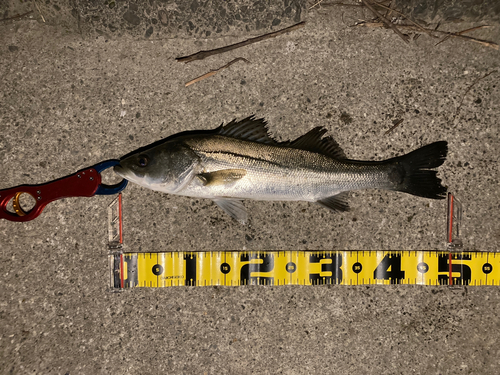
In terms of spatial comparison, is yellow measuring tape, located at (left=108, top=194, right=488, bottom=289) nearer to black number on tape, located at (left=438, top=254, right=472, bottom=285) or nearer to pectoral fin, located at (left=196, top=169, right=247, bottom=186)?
black number on tape, located at (left=438, top=254, right=472, bottom=285)

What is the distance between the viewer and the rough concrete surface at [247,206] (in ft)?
9.69

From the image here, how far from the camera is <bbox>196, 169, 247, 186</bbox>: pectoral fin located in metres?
2.59

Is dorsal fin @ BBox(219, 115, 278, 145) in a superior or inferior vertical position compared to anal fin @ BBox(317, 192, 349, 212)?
superior

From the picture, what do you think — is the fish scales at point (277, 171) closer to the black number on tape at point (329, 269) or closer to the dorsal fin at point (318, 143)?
the dorsal fin at point (318, 143)

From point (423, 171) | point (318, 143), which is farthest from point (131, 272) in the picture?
point (423, 171)

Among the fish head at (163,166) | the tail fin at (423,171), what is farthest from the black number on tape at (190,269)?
the tail fin at (423,171)

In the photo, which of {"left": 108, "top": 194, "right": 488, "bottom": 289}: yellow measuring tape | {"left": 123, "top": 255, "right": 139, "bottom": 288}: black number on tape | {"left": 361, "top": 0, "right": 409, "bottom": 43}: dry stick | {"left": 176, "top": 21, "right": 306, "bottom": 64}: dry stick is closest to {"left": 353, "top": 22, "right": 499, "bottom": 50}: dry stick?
{"left": 361, "top": 0, "right": 409, "bottom": 43}: dry stick

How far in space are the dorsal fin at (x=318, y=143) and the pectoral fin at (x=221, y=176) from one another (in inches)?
22.3

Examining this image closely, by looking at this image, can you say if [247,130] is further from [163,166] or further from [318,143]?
[163,166]

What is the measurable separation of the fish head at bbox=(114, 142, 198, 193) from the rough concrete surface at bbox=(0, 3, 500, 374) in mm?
441

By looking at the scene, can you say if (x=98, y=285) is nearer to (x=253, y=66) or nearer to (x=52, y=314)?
(x=52, y=314)

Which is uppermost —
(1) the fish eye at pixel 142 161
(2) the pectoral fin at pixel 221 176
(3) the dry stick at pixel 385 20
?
(3) the dry stick at pixel 385 20

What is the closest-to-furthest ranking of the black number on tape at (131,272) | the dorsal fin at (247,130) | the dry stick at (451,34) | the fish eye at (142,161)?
the fish eye at (142,161), the dorsal fin at (247,130), the black number on tape at (131,272), the dry stick at (451,34)

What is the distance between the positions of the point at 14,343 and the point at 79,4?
3.18 m
